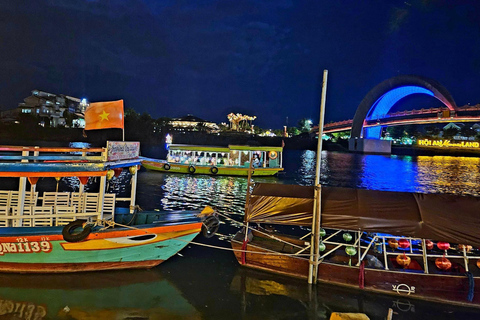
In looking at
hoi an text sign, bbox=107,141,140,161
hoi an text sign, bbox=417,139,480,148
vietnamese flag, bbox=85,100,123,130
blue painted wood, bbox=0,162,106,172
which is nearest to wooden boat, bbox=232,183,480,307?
hoi an text sign, bbox=107,141,140,161

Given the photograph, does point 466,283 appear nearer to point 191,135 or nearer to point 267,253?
point 267,253

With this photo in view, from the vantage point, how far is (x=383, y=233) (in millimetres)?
8336

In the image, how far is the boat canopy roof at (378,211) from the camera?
7.35 metres

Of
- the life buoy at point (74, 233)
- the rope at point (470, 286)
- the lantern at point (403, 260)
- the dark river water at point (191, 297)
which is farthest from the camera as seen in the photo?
the lantern at point (403, 260)

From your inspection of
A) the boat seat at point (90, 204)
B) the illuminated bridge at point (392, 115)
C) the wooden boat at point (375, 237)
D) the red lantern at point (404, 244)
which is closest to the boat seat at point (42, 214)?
the boat seat at point (90, 204)

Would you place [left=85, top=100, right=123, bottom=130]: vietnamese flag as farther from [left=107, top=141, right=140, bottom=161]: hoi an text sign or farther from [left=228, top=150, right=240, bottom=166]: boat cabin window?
[left=228, top=150, right=240, bottom=166]: boat cabin window

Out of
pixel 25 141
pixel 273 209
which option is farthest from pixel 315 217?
pixel 25 141

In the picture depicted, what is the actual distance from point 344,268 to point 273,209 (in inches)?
93.2

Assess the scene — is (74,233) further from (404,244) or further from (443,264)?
(443,264)

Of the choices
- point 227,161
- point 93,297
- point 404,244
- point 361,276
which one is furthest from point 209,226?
point 227,161

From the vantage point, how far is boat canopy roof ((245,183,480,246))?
735 centimetres

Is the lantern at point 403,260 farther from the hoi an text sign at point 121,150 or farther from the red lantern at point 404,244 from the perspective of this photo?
the hoi an text sign at point 121,150

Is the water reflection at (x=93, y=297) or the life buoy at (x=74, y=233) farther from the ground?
the life buoy at (x=74, y=233)

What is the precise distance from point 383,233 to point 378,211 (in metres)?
0.88
